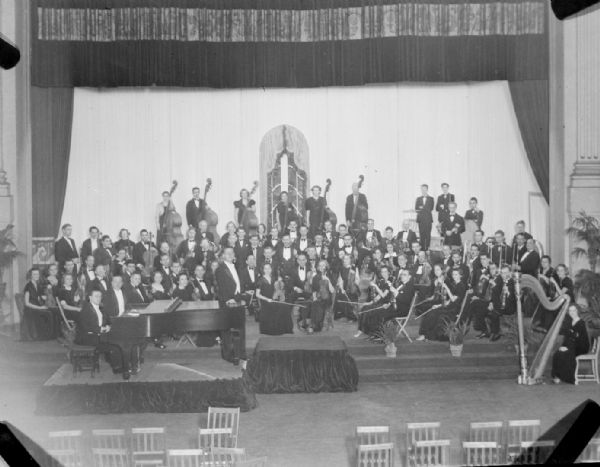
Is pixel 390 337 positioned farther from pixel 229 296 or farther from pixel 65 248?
pixel 65 248

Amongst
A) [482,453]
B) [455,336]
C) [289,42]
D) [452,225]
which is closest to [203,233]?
[289,42]

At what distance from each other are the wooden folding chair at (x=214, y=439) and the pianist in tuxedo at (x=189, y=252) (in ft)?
8.37

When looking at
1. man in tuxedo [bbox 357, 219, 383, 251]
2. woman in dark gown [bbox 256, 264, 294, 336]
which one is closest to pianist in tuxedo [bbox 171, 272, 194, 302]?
woman in dark gown [bbox 256, 264, 294, 336]

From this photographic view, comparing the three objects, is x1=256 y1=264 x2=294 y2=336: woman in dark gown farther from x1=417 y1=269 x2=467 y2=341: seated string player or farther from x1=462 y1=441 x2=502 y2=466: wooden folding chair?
x1=462 y1=441 x2=502 y2=466: wooden folding chair

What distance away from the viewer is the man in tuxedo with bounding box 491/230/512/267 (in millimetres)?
12812

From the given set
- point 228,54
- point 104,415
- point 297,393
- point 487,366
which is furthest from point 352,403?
point 228,54

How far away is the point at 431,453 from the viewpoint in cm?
1005

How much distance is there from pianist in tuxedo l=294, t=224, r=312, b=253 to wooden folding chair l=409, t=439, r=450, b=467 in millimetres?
3372

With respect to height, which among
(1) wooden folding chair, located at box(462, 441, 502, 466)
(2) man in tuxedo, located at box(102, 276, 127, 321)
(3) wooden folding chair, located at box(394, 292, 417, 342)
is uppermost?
(2) man in tuxedo, located at box(102, 276, 127, 321)

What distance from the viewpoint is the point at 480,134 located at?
46.7 ft

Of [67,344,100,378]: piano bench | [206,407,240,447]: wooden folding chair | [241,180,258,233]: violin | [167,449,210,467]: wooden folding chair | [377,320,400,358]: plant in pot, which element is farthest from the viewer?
[241,180,258,233]: violin

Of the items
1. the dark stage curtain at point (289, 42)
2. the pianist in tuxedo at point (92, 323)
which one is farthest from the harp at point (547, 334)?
the pianist in tuxedo at point (92, 323)

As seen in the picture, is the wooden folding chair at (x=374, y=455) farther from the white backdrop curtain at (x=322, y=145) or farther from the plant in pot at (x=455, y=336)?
the white backdrop curtain at (x=322, y=145)

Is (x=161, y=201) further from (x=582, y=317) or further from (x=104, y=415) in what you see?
(x=582, y=317)
